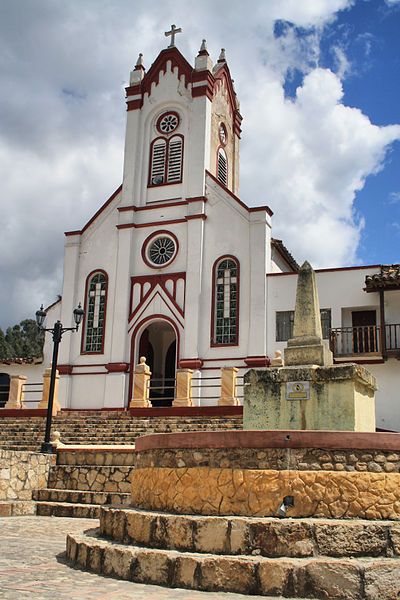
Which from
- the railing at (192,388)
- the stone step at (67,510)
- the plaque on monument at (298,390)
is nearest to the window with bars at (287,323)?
the railing at (192,388)

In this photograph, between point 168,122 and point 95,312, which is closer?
point 95,312

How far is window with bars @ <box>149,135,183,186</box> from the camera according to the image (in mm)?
26359

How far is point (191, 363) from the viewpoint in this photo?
23.4 meters

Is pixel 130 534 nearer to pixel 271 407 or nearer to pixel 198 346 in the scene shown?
pixel 271 407

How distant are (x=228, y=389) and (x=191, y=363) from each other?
134 inches

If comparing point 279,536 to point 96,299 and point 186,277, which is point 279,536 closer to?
point 186,277

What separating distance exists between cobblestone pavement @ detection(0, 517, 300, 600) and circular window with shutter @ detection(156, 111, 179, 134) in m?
20.3

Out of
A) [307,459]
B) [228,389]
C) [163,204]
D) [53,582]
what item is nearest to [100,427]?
[228,389]

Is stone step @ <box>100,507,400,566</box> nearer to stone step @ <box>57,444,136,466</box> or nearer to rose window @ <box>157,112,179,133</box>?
stone step @ <box>57,444,136,466</box>

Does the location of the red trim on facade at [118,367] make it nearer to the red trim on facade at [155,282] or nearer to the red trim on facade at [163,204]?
the red trim on facade at [155,282]

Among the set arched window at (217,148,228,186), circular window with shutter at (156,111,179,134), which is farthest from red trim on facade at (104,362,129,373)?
circular window with shutter at (156,111,179,134)

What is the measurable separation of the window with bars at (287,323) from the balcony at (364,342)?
47 centimetres

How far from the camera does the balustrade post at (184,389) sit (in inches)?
824

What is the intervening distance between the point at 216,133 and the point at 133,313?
817cm
